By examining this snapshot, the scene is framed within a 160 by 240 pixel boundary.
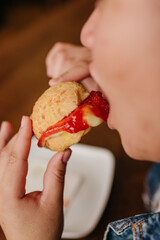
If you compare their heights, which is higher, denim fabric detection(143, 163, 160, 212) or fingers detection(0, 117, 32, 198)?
fingers detection(0, 117, 32, 198)

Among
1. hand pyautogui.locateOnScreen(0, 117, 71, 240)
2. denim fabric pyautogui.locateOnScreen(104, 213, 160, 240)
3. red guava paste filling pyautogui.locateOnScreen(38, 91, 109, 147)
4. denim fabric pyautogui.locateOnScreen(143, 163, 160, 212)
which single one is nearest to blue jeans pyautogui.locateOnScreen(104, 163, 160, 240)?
denim fabric pyautogui.locateOnScreen(104, 213, 160, 240)

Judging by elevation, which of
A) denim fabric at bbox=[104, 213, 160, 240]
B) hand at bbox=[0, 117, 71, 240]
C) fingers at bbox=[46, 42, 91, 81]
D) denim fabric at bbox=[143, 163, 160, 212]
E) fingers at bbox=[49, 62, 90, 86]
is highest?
fingers at bbox=[46, 42, 91, 81]

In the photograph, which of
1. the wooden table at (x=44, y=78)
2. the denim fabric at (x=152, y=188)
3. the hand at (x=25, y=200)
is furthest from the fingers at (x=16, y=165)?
the denim fabric at (x=152, y=188)

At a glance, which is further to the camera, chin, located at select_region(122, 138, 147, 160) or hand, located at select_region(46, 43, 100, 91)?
hand, located at select_region(46, 43, 100, 91)

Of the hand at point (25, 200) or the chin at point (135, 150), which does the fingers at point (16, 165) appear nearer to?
the hand at point (25, 200)

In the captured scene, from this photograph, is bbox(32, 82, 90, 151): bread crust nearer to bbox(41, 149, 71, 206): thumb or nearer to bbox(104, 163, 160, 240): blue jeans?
bbox(41, 149, 71, 206): thumb

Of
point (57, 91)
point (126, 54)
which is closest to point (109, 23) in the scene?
point (126, 54)
